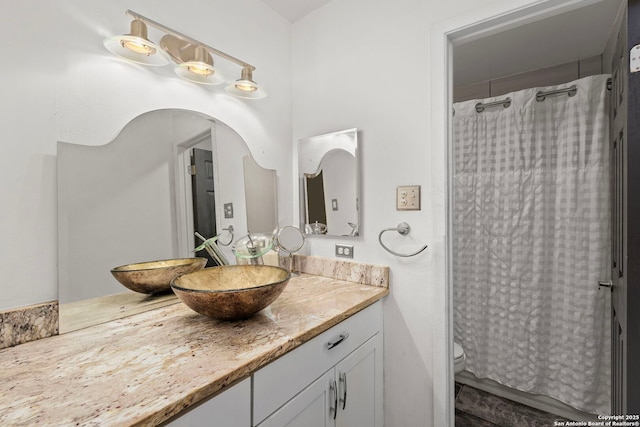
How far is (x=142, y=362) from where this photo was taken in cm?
78

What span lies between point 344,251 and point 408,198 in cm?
47

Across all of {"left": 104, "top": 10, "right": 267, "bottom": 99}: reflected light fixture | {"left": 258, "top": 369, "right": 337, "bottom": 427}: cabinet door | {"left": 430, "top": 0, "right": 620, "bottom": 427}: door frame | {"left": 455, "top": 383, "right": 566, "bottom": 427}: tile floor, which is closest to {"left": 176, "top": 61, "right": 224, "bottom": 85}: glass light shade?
{"left": 104, "top": 10, "right": 267, "bottom": 99}: reflected light fixture

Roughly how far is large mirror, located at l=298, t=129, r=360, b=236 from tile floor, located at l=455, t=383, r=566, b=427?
1.41m

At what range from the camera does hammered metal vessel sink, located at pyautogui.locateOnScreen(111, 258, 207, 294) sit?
1.15m

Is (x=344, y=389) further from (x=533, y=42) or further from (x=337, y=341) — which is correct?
(x=533, y=42)

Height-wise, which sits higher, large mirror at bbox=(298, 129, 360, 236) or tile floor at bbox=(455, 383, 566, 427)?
large mirror at bbox=(298, 129, 360, 236)

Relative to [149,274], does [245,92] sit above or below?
above

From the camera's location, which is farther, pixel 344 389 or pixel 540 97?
pixel 540 97

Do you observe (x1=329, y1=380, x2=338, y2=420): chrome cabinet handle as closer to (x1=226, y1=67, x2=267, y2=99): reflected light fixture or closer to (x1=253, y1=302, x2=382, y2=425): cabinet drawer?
(x1=253, y1=302, x2=382, y2=425): cabinet drawer

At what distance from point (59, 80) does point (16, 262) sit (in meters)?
0.61

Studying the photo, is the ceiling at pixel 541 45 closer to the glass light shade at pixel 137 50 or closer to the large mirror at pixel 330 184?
the large mirror at pixel 330 184

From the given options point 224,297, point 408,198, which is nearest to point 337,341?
point 224,297

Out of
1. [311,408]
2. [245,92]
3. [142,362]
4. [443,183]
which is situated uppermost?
[245,92]

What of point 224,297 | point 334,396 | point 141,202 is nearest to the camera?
point 224,297
